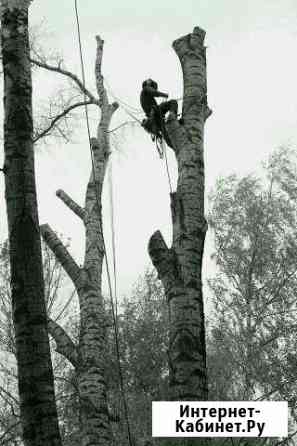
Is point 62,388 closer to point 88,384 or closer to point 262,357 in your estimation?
point 262,357

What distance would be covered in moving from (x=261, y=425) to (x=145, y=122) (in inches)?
145

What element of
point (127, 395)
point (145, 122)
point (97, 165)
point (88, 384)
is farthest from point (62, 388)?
point (145, 122)

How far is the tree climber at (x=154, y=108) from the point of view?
7535mm

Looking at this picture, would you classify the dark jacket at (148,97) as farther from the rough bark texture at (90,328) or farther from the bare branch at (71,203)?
the bare branch at (71,203)

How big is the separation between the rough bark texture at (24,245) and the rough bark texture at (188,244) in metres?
1.62

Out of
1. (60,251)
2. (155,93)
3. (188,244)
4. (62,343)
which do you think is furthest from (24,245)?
(60,251)

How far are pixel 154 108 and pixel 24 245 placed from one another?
12.3ft

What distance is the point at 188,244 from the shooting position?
588cm

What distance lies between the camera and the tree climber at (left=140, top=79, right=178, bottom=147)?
754 cm

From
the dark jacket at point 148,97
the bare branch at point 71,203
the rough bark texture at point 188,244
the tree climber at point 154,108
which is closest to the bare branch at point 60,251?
the bare branch at point 71,203

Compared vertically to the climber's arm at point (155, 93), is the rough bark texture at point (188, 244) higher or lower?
lower

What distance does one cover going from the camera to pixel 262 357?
1748 cm

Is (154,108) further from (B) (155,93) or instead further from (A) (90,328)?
(A) (90,328)

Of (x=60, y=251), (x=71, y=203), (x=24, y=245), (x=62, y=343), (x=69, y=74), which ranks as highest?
(x=69, y=74)
